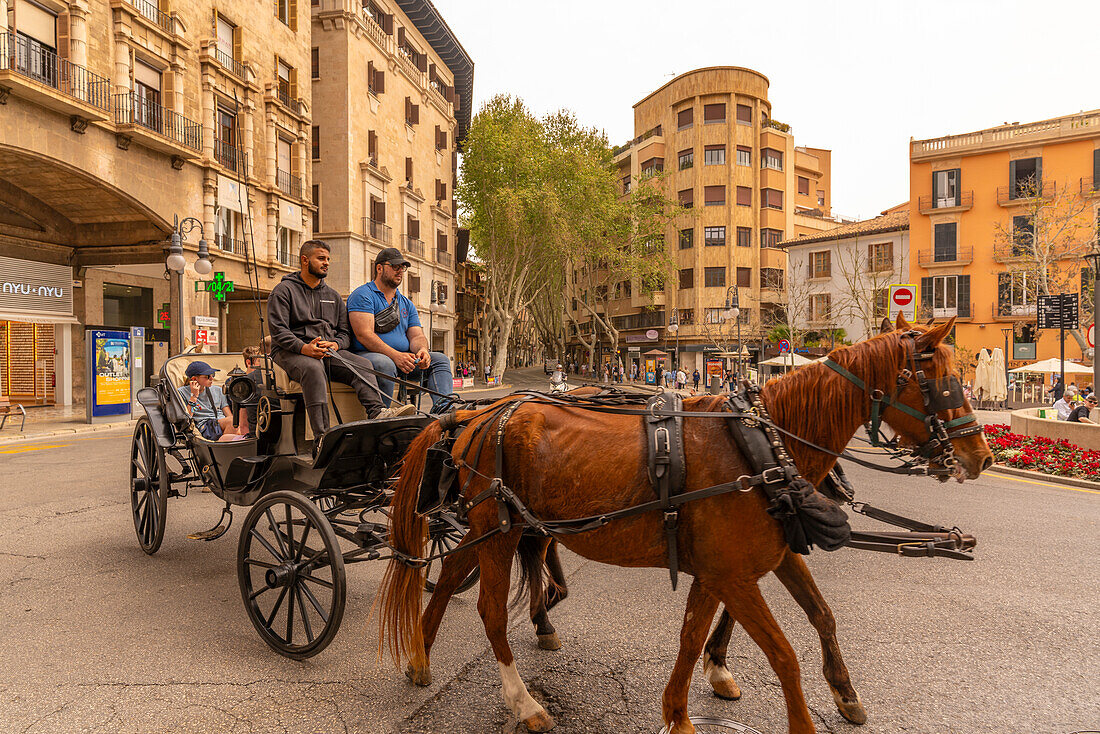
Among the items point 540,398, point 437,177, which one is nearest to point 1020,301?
point 437,177

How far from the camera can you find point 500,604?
3299 millimetres

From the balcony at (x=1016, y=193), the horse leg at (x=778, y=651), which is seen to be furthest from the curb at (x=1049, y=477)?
the balcony at (x=1016, y=193)

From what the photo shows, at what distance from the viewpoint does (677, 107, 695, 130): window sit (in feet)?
153

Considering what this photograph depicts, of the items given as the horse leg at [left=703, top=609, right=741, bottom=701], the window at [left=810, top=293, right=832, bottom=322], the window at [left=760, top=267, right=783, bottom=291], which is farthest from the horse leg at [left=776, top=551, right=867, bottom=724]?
the window at [left=760, top=267, right=783, bottom=291]

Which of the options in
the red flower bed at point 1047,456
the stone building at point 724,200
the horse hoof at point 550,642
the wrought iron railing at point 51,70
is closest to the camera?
the horse hoof at point 550,642

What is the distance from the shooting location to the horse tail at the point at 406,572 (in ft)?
11.2

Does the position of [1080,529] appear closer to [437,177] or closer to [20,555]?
[20,555]

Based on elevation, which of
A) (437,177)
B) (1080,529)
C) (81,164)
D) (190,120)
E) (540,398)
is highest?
(437,177)

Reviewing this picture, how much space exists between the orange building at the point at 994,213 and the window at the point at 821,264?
208 inches

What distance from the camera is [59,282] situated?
2064 cm

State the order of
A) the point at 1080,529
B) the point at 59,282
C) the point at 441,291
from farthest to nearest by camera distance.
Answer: the point at 441,291, the point at 59,282, the point at 1080,529

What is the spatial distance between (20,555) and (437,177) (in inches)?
A: 1631

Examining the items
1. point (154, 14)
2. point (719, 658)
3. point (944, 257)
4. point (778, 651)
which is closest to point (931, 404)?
point (778, 651)

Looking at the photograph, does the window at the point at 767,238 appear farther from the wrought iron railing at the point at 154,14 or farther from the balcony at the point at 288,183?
the wrought iron railing at the point at 154,14
